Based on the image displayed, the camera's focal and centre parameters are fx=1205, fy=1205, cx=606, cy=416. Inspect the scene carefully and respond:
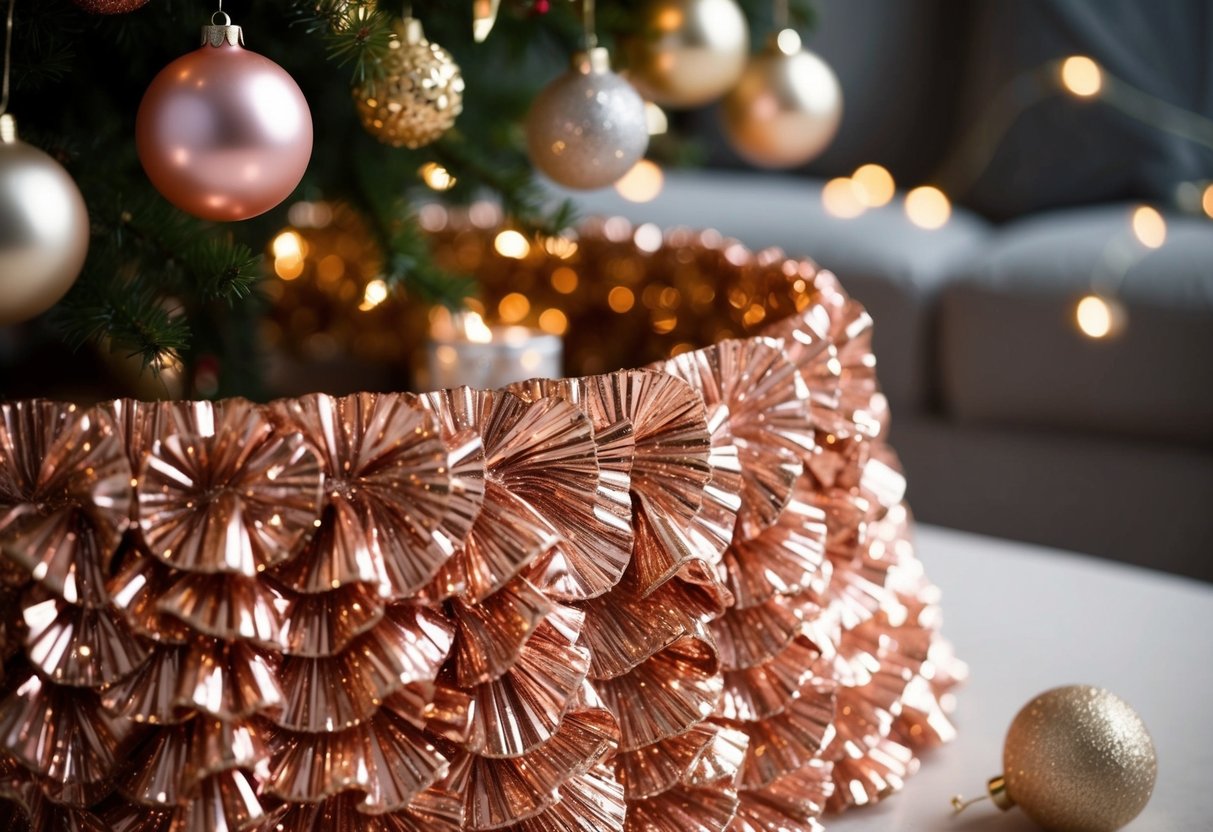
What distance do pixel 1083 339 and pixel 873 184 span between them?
1.56 ft

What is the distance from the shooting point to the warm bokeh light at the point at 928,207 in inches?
52.3

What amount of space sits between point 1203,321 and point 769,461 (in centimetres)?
75

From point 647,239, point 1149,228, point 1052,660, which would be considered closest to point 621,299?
point 647,239

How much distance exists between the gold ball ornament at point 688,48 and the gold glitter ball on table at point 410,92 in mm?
138

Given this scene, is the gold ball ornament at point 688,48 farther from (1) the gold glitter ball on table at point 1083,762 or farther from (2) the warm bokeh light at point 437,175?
(1) the gold glitter ball on table at point 1083,762

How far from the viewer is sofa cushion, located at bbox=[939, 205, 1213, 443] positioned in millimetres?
1026

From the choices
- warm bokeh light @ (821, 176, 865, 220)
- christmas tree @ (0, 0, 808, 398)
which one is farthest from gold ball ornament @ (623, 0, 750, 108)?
warm bokeh light @ (821, 176, 865, 220)

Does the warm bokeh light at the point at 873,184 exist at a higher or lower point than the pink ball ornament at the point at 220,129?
lower

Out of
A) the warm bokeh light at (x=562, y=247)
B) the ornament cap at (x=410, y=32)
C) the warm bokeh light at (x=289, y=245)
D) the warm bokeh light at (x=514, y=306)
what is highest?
the ornament cap at (x=410, y=32)

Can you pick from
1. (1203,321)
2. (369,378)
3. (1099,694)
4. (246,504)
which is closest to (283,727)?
(246,504)

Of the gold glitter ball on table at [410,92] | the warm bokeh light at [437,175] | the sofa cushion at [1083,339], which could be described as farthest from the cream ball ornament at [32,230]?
the sofa cushion at [1083,339]

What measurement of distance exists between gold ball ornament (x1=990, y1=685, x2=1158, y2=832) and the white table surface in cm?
2

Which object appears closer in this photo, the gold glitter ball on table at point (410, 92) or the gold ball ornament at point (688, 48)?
the gold glitter ball on table at point (410, 92)

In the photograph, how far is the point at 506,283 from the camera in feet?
2.27
